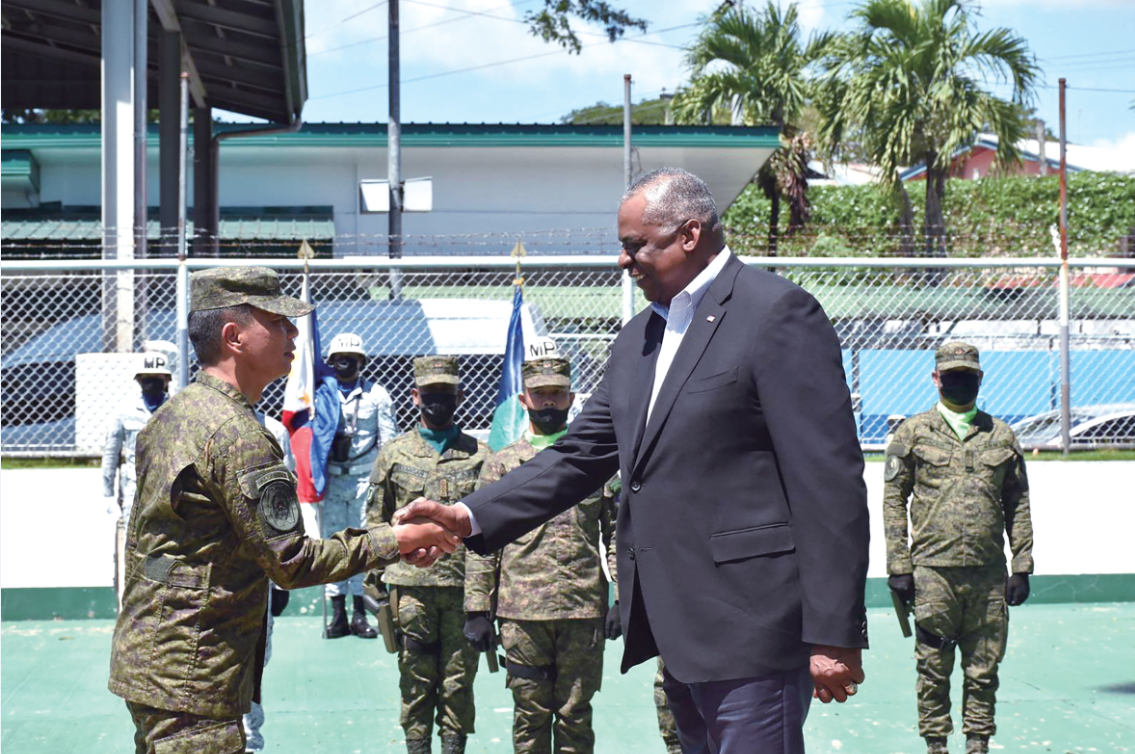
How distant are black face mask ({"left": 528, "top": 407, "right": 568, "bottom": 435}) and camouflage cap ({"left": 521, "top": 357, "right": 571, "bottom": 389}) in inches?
4.9

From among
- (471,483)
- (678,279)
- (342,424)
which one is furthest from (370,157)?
(678,279)

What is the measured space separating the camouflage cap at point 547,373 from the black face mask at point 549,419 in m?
0.12

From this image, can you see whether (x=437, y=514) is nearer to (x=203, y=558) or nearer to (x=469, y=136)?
(x=203, y=558)

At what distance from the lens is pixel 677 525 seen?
3350 mm

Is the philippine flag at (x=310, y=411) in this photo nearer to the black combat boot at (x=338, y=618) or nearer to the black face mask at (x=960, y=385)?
the black combat boot at (x=338, y=618)

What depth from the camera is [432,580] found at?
20.4ft

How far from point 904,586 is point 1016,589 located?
0.54 m

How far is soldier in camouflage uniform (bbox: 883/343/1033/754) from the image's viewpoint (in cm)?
617

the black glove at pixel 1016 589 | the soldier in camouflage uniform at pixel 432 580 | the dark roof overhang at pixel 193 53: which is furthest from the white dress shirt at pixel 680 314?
the dark roof overhang at pixel 193 53

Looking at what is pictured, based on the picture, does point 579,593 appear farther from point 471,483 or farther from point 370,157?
point 370,157

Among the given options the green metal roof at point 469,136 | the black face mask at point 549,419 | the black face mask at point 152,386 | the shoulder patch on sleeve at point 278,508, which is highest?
the green metal roof at point 469,136

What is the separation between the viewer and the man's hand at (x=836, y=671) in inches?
122

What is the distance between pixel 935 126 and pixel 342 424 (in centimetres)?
1196

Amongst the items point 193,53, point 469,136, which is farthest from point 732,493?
point 469,136
